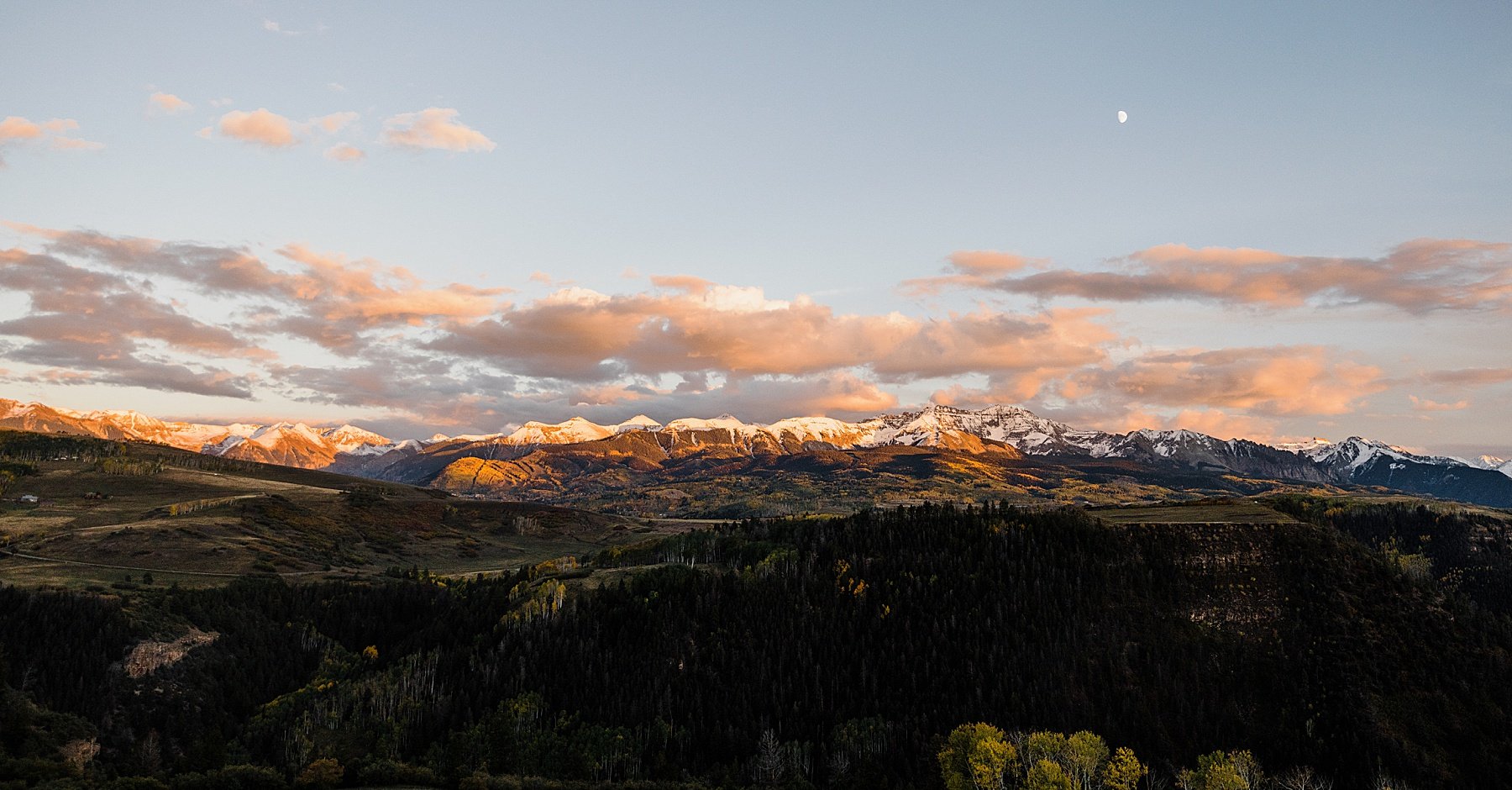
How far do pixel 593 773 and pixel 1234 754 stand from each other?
5752 inches

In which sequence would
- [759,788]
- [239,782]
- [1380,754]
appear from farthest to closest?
[1380,754], [759,788], [239,782]

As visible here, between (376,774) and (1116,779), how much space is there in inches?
5753

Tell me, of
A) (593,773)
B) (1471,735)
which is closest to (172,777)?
(593,773)

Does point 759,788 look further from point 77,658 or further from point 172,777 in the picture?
point 77,658

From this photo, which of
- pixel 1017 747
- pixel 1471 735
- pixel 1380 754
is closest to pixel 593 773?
pixel 1017 747

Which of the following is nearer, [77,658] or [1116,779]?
[1116,779]

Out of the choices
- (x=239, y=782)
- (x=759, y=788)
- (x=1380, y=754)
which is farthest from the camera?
(x=1380, y=754)

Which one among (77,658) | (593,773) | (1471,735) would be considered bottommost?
(593,773)

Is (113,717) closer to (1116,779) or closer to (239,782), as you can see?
(239,782)

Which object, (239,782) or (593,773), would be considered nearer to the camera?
(239,782)

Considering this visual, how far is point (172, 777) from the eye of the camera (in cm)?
14512

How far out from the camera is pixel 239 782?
141750mm

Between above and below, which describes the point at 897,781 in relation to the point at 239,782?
below

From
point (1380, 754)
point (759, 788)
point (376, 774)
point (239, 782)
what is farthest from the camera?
point (1380, 754)
